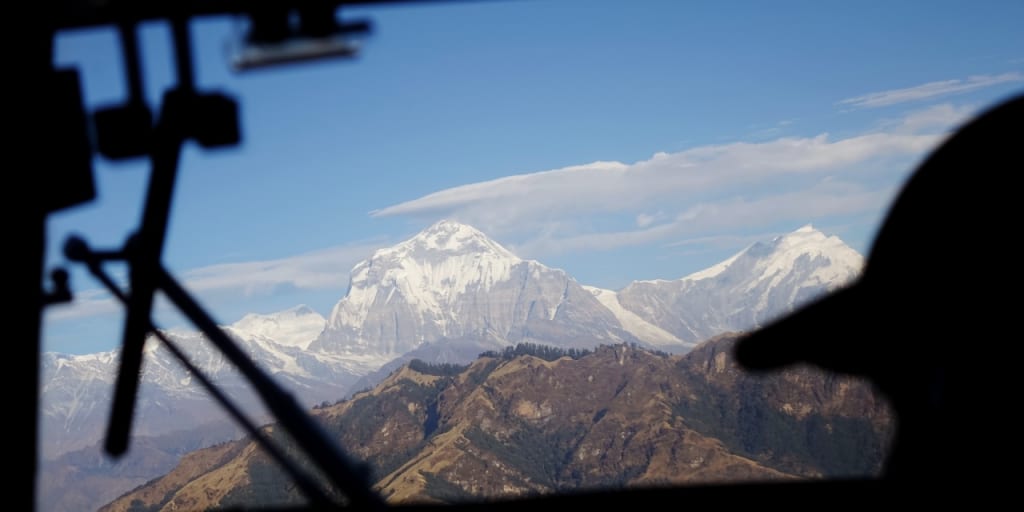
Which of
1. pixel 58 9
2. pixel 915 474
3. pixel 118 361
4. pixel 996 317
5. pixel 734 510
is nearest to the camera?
pixel 996 317

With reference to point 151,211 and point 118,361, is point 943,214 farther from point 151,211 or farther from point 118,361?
point 118,361

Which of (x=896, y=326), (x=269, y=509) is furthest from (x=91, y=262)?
(x=896, y=326)

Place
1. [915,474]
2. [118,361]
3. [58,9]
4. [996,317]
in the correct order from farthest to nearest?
[118,361], [58,9], [915,474], [996,317]

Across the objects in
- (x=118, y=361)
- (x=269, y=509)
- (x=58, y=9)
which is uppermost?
(x=58, y=9)

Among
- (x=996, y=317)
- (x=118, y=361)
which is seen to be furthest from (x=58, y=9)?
(x=996, y=317)

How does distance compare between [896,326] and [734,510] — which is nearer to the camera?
[896,326]

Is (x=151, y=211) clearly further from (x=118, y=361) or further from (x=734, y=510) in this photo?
(x=734, y=510)

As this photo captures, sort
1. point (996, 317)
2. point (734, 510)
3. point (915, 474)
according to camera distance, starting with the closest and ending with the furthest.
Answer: point (996, 317)
point (915, 474)
point (734, 510)

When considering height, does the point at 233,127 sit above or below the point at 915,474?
above

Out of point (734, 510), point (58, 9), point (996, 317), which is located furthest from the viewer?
point (734, 510)
